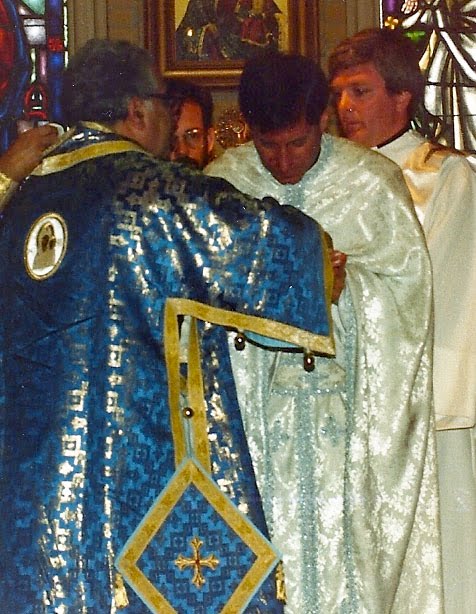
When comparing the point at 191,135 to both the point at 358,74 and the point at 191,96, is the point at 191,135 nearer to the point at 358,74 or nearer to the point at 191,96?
the point at 191,96

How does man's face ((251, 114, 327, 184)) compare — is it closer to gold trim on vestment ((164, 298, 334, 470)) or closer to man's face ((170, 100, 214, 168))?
gold trim on vestment ((164, 298, 334, 470))

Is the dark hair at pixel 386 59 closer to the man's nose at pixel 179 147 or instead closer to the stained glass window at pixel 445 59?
the man's nose at pixel 179 147

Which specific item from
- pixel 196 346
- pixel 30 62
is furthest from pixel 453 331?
pixel 30 62

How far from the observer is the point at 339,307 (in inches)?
173

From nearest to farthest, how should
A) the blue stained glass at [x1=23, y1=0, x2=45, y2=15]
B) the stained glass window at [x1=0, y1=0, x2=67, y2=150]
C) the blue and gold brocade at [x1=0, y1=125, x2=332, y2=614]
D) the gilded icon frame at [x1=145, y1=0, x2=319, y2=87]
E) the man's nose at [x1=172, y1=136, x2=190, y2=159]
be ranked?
1. the blue and gold brocade at [x1=0, y1=125, x2=332, y2=614]
2. the man's nose at [x1=172, y1=136, x2=190, y2=159]
3. the gilded icon frame at [x1=145, y1=0, x2=319, y2=87]
4. the stained glass window at [x1=0, y1=0, x2=67, y2=150]
5. the blue stained glass at [x1=23, y1=0, x2=45, y2=15]

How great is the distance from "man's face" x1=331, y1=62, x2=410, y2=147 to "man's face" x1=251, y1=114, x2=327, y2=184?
498mm

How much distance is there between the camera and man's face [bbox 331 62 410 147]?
16.0 feet

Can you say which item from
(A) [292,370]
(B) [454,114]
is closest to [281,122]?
(A) [292,370]

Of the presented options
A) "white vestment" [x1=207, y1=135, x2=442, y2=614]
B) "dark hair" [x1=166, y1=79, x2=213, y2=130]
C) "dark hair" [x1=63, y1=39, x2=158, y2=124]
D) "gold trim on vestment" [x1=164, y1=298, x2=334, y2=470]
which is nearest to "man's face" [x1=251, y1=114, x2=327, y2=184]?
"white vestment" [x1=207, y1=135, x2=442, y2=614]

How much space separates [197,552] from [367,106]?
169 centimetres

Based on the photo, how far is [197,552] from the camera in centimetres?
384

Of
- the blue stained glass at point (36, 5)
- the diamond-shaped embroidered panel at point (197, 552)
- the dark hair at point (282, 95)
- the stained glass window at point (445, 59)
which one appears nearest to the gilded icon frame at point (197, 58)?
the stained glass window at point (445, 59)

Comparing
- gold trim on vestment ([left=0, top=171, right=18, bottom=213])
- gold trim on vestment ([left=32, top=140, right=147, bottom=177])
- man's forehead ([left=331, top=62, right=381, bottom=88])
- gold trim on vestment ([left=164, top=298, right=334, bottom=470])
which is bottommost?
gold trim on vestment ([left=164, top=298, right=334, bottom=470])

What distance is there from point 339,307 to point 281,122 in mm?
544
